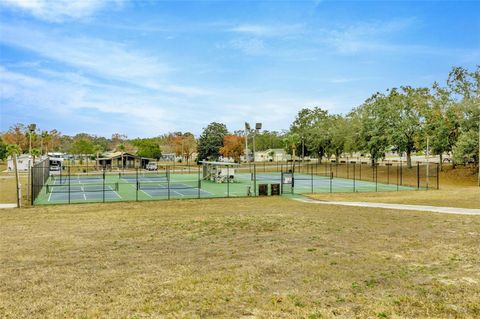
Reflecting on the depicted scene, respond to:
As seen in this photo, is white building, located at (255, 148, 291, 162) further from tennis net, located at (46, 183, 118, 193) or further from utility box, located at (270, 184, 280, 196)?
utility box, located at (270, 184, 280, 196)

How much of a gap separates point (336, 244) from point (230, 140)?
3697 inches

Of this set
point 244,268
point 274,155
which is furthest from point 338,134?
point 244,268

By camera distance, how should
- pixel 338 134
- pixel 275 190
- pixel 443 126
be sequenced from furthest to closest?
pixel 338 134 < pixel 443 126 < pixel 275 190

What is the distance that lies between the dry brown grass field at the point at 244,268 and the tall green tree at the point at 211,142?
9059 cm

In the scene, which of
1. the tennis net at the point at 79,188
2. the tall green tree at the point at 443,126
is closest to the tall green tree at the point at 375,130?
the tall green tree at the point at 443,126

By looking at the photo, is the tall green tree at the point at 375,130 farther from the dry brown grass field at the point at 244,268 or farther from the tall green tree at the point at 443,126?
the dry brown grass field at the point at 244,268

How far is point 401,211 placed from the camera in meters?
21.7

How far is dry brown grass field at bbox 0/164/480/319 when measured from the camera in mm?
7652

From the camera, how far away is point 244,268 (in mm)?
10422

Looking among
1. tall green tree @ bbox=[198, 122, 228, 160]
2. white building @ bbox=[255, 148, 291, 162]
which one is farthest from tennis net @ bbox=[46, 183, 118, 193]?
white building @ bbox=[255, 148, 291, 162]

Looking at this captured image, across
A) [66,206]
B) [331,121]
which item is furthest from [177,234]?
[331,121]

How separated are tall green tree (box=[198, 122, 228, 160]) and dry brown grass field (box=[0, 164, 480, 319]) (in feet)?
297

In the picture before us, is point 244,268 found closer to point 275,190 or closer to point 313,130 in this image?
point 275,190

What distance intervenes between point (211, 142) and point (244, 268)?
325ft
